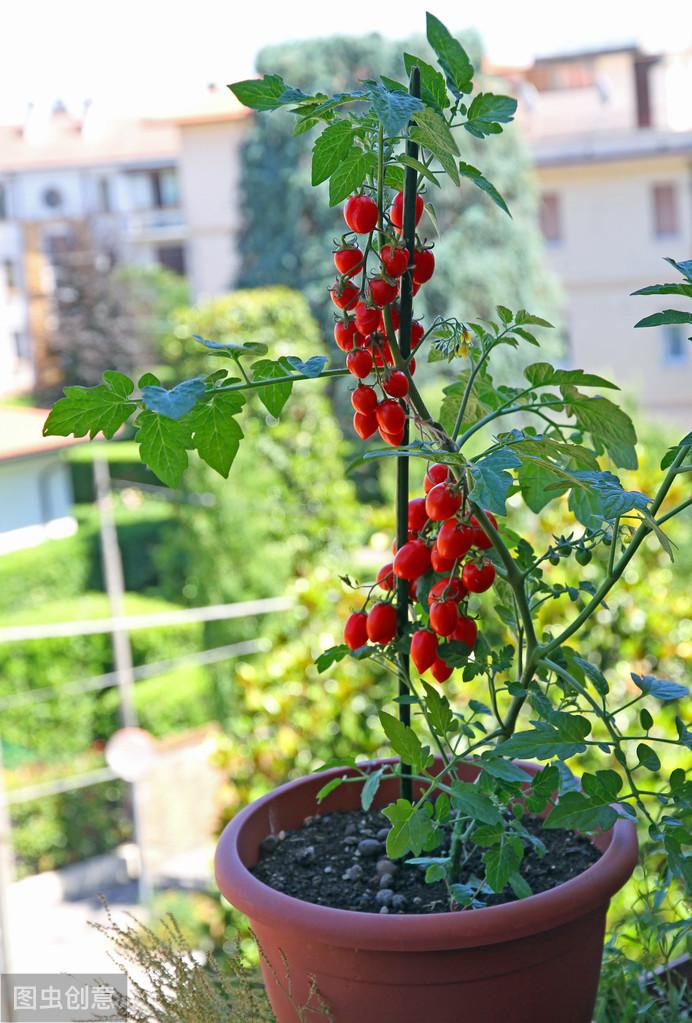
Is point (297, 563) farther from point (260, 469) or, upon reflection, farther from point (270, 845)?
point (270, 845)

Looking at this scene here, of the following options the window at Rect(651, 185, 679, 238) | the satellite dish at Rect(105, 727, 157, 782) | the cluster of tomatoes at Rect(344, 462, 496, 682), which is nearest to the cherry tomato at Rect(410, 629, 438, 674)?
the cluster of tomatoes at Rect(344, 462, 496, 682)

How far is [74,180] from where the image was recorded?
23.5 m

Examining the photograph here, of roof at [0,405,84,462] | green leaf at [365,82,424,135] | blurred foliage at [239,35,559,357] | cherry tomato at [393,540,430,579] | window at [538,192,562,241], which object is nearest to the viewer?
green leaf at [365,82,424,135]

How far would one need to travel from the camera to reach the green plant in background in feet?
2.37

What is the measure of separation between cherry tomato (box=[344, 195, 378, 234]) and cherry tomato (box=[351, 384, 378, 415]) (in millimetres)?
105

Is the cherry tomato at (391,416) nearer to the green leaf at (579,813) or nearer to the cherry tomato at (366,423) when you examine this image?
the cherry tomato at (366,423)

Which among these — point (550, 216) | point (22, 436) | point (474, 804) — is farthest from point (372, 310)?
point (550, 216)

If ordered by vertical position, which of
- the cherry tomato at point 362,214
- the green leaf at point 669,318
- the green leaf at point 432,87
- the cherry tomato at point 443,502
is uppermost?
the green leaf at point 432,87

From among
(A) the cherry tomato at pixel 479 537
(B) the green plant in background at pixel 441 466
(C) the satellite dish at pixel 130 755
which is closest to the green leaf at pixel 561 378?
(B) the green plant in background at pixel 441 466

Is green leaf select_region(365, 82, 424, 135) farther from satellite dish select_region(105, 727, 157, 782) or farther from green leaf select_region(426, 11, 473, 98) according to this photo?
satellite dish select_region(105, 727, 157, 782)

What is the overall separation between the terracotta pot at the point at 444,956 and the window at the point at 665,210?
1503 centimetres

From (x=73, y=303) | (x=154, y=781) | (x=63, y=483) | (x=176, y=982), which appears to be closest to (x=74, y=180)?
(x=73, y=303)

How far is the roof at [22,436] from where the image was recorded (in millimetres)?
11578

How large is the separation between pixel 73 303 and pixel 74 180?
5.58 m
